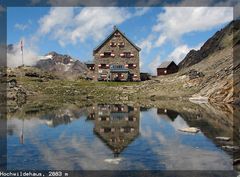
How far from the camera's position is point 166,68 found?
13900 centimetres

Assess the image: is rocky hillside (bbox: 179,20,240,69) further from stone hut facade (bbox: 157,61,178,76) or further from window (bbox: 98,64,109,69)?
window (bbox: 98,64,109,69)

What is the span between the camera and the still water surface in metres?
19.2

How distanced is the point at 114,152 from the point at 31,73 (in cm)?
9683

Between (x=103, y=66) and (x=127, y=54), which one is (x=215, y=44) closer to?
(x=127, y=54)

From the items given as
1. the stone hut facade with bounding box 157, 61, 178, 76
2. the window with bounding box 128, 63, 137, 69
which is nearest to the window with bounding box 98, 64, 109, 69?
the window with bounding box 128, 63, 137, 69

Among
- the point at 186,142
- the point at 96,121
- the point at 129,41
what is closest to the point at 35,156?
the point at 186,142

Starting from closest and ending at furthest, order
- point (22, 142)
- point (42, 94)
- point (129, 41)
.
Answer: point (22, 142)
point (42, 94)
point (129, 41)

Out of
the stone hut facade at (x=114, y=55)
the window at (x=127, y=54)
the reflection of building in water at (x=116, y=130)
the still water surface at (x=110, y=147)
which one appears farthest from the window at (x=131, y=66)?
the still water surface at (x=110, y=147)

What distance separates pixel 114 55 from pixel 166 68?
31.5 m

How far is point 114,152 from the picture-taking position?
22.2 m

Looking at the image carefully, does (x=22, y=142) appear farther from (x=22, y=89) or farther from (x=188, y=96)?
(x=22, y=89)

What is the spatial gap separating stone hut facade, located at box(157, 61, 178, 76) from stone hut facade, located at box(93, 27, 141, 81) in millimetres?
27767

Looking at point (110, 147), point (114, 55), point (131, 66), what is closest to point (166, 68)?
point (131, 66)

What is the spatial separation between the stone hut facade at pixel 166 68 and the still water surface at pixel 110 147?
337ft
